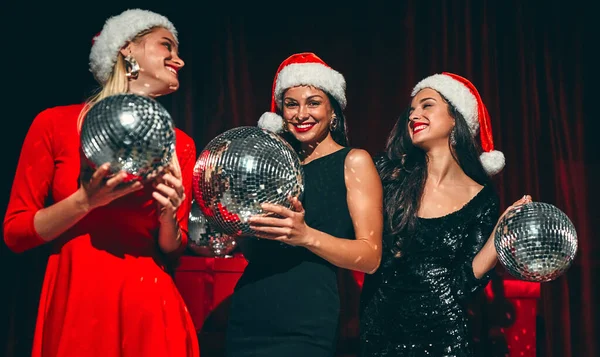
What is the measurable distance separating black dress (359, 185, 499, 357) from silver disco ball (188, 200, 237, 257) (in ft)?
2.71

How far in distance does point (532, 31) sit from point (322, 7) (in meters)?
1.23

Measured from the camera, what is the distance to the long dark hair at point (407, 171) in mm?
2295

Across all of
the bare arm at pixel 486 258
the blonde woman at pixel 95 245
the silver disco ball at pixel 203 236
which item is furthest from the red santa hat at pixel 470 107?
the blonde woman at pixel 95 245

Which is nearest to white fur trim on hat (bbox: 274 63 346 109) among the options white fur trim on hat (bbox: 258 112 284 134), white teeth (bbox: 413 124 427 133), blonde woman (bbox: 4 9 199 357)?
white fur trim on hat (bbox: 258 112 284 134)

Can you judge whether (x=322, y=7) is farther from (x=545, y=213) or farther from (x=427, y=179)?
(x=545, y=213)

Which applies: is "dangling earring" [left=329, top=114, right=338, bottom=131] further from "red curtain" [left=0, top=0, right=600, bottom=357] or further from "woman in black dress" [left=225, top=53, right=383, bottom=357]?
"red curtain" [left=0, top=0, right=600, bottom=357]

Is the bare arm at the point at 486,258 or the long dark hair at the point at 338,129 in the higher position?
the long dark hair at the point at 338,129

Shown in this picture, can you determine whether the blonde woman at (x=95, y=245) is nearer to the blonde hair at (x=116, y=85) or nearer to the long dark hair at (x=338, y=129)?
the blonde hair at (x=116, y=85)

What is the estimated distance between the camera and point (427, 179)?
7.99ft

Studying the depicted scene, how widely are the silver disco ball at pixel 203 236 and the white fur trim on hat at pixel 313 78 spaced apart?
3.14 ft

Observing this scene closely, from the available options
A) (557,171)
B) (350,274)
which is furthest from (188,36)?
(557,171)

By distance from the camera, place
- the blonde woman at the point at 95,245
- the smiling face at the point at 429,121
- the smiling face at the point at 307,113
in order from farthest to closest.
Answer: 1. the smiling face at the point at 429,121
2. the smiling face at the point at 307,113
3. the blonde woman at the point at 95,245

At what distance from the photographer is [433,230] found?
227 centimetres

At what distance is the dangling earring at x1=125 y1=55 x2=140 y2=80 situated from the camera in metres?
1.65
